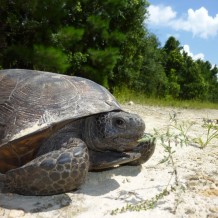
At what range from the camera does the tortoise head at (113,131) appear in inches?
97.7

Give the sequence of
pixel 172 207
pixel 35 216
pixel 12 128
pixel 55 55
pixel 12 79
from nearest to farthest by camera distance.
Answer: pixel 35 216, pixel 172 207, pixel 12 128, pixel 12 79, pixel 55 55

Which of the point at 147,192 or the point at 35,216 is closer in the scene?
the point at 35,216

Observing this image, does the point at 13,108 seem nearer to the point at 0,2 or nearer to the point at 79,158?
the point at 79,158

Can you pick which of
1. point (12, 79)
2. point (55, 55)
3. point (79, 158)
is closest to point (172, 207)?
point (79, 158)

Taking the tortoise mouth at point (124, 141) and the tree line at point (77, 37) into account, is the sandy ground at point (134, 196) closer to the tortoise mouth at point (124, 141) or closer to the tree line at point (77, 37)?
the tortoise mouth at point (124, 141)

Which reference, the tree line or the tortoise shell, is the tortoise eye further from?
A: the tree line

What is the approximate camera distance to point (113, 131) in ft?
8.25

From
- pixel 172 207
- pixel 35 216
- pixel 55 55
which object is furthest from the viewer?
pixel 55 55

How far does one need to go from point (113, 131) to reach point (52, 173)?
1.79 feet

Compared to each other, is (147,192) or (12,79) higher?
(12,79)

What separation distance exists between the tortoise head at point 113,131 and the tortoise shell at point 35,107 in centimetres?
9

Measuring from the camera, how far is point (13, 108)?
2543 mm

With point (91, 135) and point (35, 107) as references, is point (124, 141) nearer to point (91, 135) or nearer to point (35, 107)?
point (91, 135)

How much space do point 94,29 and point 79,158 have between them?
34.7 ft
